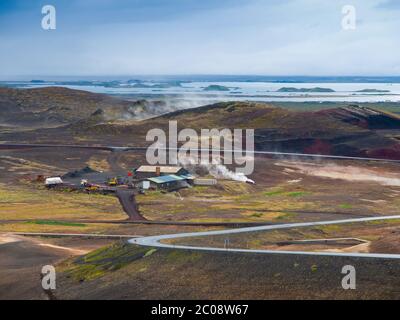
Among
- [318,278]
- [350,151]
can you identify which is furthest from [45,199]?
[350,151]

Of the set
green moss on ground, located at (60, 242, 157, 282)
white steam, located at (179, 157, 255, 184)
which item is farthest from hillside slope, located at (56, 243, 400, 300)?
white steam, located at (179, 157, 255, 184)

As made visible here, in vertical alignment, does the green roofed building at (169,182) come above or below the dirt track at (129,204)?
above

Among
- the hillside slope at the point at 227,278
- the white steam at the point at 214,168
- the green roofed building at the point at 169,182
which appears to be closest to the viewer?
the hillside slope at the point at 227,278

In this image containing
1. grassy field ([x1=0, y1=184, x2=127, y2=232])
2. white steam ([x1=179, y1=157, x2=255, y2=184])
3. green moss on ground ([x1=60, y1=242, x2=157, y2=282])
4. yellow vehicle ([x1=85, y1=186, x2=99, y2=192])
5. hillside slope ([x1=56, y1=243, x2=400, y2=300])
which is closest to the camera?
hillside slope ([x1=56, y1=243, x2=400, y2=300])

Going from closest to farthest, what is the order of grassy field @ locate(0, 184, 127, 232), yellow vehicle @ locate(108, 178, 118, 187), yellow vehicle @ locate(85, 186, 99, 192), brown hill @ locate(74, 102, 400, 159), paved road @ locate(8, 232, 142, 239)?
paved road @ locate(8, 232, 142, 239), grassy field @ locate(0, 184, 127, 232), yellow vehicle @ locate(85, 186, 99, 192), yellow vehicle @ locate(108, 178, 118, 187), brown hill @ locate(74, 102, 400, 159)

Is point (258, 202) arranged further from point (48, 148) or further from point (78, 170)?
point (48, 148)

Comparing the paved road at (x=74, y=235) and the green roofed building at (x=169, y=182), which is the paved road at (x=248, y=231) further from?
the green roofed building at (x=169, y=182)

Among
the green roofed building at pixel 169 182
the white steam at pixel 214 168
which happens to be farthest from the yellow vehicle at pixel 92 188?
the white steam at pixel 214 168

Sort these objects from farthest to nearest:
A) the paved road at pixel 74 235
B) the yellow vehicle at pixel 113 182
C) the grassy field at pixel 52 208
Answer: the yellow vehicle at pixel 113 182, the grassy field at pixel 52 208, the paved road at pixel 74 235

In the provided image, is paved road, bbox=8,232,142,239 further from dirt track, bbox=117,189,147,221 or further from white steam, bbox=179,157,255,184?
white steam, bbox=179,157,255,184

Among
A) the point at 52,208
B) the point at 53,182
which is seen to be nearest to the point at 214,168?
the point at 53,182

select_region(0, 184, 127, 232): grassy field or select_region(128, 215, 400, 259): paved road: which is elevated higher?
select_region(128, 215, 400, 259): paved road

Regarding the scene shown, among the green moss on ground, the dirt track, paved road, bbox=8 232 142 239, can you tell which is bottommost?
the dirt track

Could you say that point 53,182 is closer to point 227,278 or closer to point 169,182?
point 169,182
